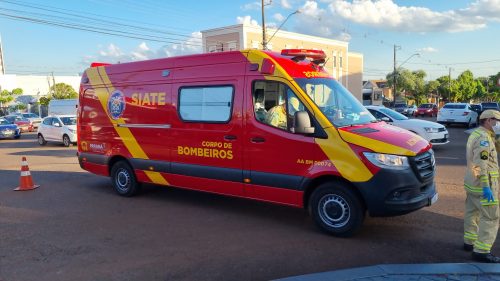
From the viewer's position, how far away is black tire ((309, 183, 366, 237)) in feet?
17.3

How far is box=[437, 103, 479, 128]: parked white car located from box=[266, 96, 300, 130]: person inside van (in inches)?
835

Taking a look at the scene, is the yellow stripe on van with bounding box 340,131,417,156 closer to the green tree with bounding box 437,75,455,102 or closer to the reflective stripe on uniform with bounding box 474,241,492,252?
the reflective stripe on uniform with bounding box 474,241,492,252

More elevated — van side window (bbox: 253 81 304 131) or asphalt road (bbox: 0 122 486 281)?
van side window (bbox: 253 81 304 131)

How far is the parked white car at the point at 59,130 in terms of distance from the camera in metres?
19.1

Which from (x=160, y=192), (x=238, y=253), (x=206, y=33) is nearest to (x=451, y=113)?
(x=160, y=192)

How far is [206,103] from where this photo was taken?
21.8 feet

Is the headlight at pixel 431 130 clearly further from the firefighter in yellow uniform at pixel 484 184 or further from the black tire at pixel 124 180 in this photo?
the black tire at pixel 124 180

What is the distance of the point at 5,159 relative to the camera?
15.4 metres

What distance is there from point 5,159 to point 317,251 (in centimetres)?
1475

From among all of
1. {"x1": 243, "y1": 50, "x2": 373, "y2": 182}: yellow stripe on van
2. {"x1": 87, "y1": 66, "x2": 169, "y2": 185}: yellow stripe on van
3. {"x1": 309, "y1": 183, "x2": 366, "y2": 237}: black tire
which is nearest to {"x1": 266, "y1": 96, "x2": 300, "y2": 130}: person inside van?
{"x1": 243, "y1": 50, "x2": 373, "y2": 182}: yellow stripe on van

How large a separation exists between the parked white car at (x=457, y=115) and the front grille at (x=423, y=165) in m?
20.4

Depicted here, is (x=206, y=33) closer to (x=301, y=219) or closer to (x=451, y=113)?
(x=451, y=113)

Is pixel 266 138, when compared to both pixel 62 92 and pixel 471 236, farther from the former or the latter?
pixel 62 92

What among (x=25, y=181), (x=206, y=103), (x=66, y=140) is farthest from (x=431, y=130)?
(x=66, y=140)
